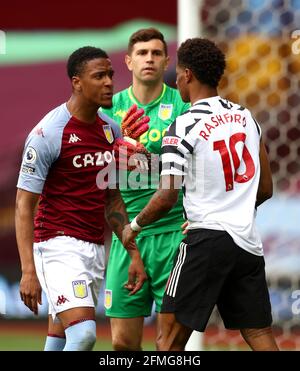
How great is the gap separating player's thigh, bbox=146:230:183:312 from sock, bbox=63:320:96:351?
95 cm

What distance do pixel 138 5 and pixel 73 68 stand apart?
12.2 feet

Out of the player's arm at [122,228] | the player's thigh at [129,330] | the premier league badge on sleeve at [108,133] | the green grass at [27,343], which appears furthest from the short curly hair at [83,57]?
the green grass at [27,343]

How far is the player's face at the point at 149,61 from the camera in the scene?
669 cm

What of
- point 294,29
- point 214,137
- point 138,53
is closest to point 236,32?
point 294,29

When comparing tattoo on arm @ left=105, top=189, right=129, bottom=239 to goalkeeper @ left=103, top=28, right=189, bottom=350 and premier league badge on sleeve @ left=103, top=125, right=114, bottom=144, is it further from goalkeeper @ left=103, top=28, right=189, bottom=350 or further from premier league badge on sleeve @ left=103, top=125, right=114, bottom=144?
goalkeeper @ left=103, top=28, right=189, bottom=350

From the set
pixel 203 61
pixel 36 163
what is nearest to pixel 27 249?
pixel 36 163

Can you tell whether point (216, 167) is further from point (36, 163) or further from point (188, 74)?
point (36, 163)

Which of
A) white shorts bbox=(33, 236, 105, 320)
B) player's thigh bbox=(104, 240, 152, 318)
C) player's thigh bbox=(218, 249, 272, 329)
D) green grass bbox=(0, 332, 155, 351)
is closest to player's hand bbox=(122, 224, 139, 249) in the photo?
white shorts bbox=(33, 236, 105, 320)

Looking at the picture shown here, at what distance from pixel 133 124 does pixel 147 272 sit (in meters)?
0.92

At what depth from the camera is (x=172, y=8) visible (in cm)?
945

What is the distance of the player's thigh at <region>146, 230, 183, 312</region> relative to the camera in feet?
21.4

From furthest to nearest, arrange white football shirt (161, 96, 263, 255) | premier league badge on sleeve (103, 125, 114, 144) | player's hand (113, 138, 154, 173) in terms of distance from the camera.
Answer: player's hand (113, 138, 154, 173) < premier league badge on sleeve (103, 125, 114, 144) < white football shirt (161, 96, 263, 255)

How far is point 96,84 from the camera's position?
5922mm

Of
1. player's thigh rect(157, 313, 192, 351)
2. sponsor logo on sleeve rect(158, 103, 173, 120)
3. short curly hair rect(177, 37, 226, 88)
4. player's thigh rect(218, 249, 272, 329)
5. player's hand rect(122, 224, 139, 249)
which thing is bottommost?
player's thigh rect(157, 313, 192, 351)
